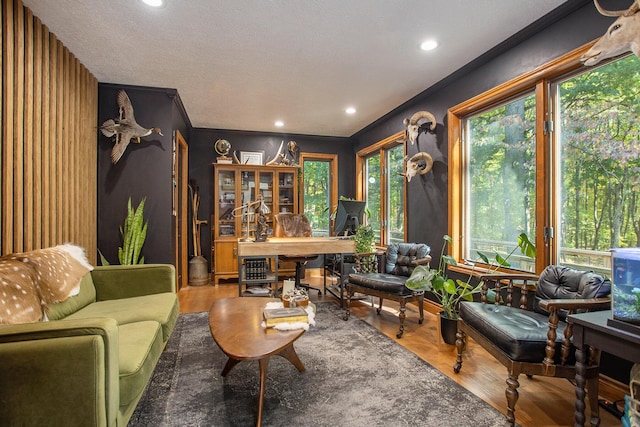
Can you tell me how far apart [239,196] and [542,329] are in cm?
477

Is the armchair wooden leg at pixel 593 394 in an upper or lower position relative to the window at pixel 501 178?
lower

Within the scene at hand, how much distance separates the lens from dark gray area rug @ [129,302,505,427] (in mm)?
1773

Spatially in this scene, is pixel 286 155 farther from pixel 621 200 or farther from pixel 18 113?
pixel 621 200

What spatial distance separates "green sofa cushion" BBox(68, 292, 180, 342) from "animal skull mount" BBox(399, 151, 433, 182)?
2928 mm

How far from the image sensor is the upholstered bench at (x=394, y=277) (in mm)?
3129

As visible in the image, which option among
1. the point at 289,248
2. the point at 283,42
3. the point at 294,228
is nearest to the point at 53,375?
the point at 289,248

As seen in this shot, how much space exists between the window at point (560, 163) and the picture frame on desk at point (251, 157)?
3563 millimetres

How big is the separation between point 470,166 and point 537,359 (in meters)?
2.30

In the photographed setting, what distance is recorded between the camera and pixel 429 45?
2895 millimetres

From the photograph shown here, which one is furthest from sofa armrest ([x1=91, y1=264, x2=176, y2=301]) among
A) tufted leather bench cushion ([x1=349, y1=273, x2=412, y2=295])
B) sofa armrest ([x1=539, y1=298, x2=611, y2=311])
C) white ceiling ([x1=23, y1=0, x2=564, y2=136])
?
sofa armrest ([x1=539, y1=298, x2=611, y2=311])

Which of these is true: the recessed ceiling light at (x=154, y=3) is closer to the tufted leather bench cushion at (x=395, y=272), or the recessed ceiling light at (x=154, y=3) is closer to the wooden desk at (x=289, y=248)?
the wooden desk at (x=289, y=248)

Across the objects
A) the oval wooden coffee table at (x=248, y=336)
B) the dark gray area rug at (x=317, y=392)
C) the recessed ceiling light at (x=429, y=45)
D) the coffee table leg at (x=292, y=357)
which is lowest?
the dark gray area rug at (x=317, y=392)

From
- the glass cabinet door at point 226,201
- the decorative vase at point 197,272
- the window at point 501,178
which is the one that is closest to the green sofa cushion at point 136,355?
the window at point 501,178

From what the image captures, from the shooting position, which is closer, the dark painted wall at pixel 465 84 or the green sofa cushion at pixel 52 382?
the green sofa cushion at pixel 52 382
